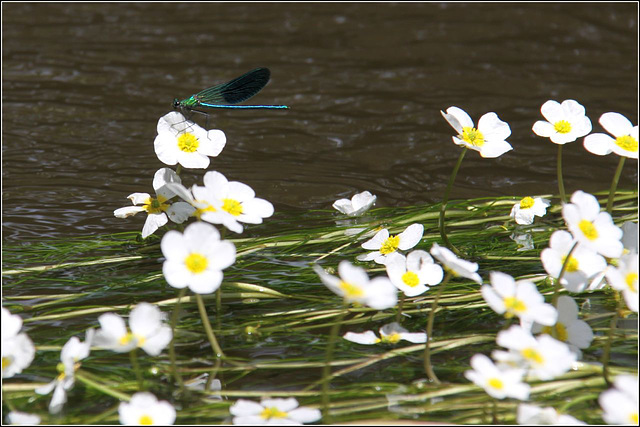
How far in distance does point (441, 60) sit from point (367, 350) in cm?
282

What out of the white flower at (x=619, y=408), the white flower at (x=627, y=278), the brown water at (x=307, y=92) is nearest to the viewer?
the white flower at (x=619, y=408)

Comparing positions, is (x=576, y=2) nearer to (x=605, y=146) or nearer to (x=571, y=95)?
(x=571, y=95)

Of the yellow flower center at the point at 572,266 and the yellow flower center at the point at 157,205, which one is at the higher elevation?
the yellow flower center at the point at 157,205

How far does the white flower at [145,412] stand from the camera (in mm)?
1132

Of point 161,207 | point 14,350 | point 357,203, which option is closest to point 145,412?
point 14,350

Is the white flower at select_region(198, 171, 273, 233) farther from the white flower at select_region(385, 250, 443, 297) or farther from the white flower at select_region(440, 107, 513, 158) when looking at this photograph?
the white flower at select_region(440, 107, 513, 158)

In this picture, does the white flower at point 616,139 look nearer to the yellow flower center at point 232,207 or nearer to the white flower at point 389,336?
the white flower at point 389,336

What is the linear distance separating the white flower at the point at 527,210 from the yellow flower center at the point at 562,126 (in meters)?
0.27

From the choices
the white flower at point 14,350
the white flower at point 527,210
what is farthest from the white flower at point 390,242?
the white flower at point 14,350

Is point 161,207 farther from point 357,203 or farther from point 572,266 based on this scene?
point 572,266

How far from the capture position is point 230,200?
1.36 metres

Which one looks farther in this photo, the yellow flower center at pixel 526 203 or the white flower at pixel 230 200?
the yellow flower center at pixel 526 203

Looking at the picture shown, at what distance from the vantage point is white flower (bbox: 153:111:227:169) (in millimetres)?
1497

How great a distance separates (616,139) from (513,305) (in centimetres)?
57
